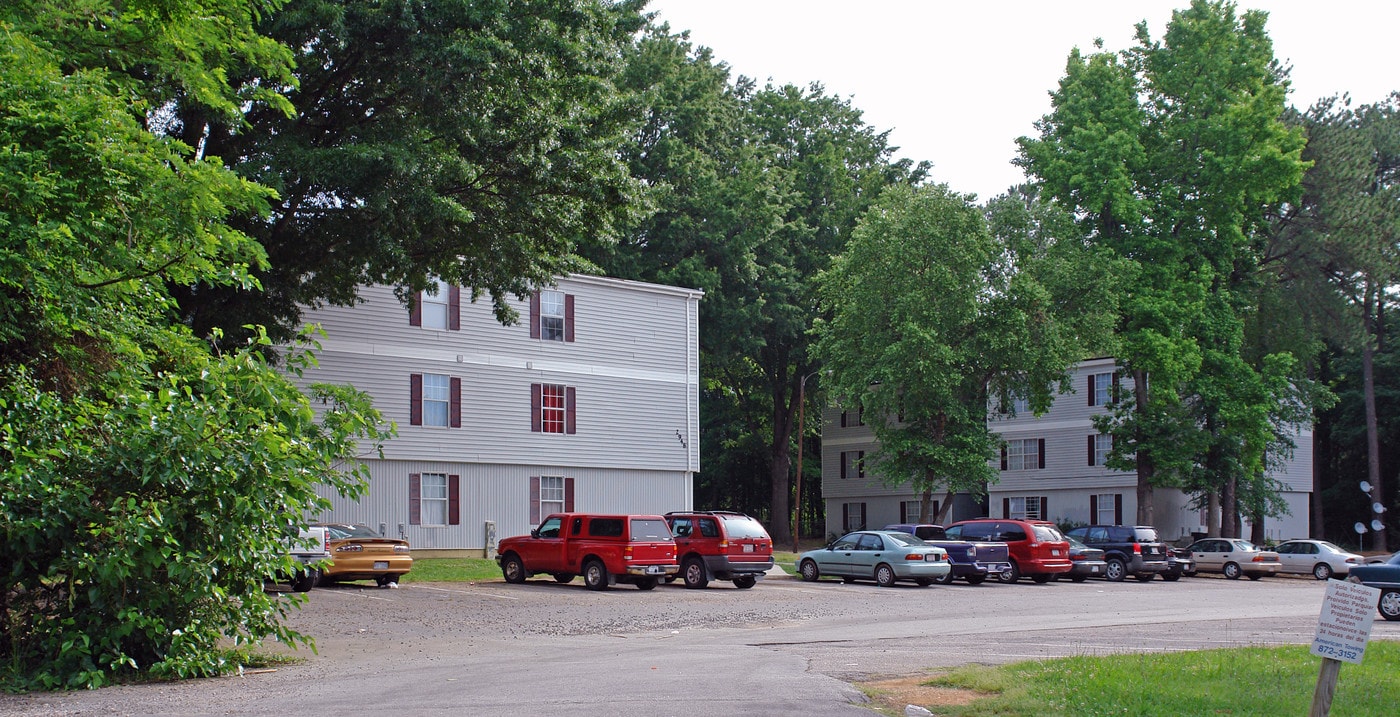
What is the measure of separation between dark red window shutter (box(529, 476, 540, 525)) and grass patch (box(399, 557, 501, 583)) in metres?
2.74

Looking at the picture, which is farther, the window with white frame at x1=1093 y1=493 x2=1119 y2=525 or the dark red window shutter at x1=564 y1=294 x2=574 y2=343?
the window with white frame at x1=1093 y1=493 x2=1119 y2=525

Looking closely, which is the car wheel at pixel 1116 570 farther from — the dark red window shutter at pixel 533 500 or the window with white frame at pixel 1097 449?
the window with white frame at pixel 1097 449

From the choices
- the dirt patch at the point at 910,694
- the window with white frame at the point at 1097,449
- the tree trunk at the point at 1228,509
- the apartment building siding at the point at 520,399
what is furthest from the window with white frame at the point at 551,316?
the window with white frame at the point at 1097,449

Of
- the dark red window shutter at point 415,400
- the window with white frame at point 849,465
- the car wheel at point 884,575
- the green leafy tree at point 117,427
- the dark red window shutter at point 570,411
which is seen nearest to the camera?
the green leafy tree at point 117,427

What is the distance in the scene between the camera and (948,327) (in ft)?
138

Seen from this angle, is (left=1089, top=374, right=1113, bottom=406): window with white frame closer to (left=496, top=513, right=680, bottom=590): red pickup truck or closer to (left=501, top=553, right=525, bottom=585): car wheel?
(left=496, top=513, right=680, bottom=590): red pickup truck

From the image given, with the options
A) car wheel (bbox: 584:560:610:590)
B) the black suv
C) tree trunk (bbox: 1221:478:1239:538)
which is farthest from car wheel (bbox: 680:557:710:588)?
A: tree trunk (bbox: 1221:478:1239:538)

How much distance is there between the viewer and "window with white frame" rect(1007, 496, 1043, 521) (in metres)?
60.3

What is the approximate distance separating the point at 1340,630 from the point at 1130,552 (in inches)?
1195

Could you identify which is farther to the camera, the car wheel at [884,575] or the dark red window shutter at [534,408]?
the dark red window shutter at [534,408]

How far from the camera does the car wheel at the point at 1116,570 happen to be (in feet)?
122

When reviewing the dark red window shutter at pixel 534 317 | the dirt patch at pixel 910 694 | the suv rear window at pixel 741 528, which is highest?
the dark red window shutter at pixel 534 317

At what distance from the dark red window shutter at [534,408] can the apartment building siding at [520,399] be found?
4cm

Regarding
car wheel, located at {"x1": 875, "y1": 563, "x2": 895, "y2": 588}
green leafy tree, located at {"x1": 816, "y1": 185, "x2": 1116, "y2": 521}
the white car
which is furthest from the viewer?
green leafy tree, located at {"x1": 816, "y1": 185, "x2": 1116, "y2": 521}
